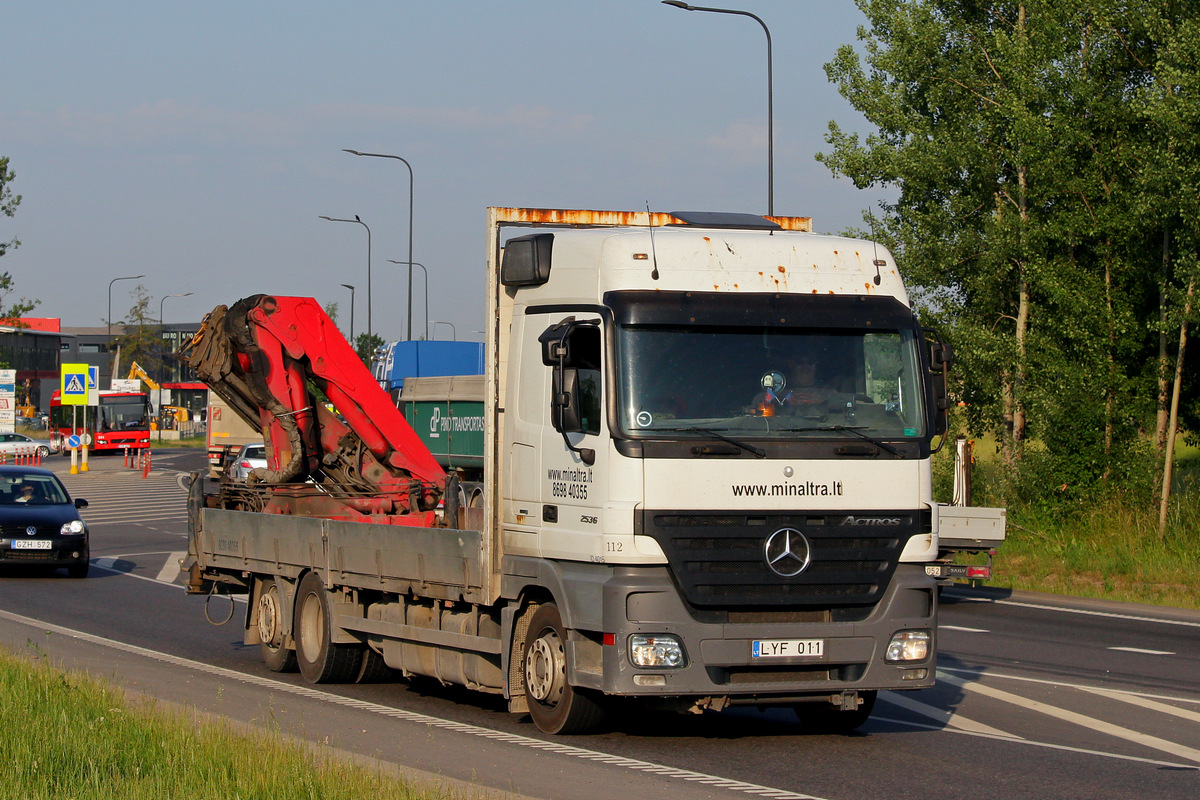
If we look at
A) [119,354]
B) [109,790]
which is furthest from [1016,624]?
[119,354]

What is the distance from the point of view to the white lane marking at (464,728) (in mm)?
8219

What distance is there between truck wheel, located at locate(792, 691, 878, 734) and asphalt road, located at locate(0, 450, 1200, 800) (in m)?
0.14

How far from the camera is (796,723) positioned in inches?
423

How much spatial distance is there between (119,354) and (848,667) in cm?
9469

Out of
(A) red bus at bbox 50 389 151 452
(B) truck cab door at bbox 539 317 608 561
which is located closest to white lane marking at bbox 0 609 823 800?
(B) truck cab door at bbox 539 317 608 561

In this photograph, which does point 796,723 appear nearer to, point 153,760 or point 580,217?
point 580,217

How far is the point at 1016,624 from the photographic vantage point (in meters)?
17.6

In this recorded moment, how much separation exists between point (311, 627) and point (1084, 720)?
6.18m

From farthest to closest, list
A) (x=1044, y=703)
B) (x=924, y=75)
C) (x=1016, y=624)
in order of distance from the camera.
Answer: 1. (x=924, y=75)
2. (x=1016, y=624)
3. (x=1044, y=703)

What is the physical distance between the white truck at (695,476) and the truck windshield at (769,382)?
1 cm

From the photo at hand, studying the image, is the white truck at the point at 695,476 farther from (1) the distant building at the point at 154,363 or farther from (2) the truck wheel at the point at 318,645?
(1) the distant building at the point at 154,363

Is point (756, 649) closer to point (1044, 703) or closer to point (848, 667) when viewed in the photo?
point (848, 667)

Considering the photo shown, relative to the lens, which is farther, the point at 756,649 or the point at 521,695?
the point at 521,695

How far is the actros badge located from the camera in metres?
8.96
